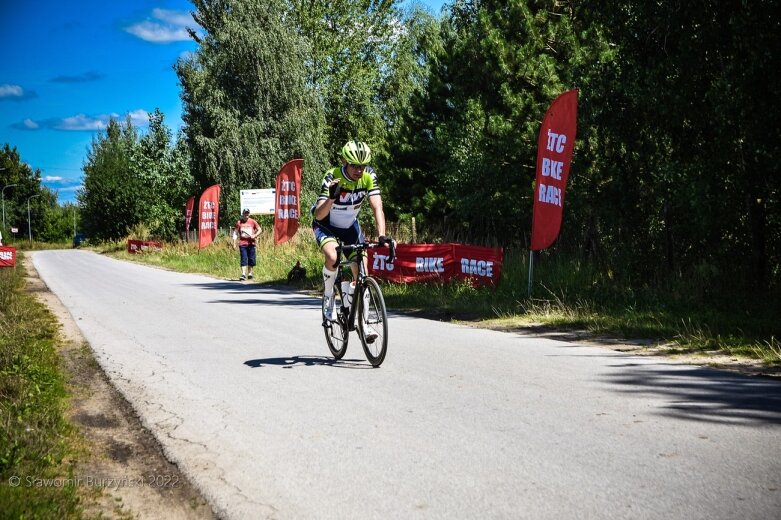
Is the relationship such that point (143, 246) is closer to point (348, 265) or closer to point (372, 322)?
point (348, 265)

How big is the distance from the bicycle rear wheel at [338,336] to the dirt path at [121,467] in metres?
2.27

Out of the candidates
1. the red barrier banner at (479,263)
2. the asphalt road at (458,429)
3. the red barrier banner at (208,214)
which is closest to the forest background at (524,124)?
the red barrier banner at (479,263)

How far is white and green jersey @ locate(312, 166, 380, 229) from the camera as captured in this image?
295 inches

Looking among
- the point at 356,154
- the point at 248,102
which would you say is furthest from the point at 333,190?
the point at 248,102

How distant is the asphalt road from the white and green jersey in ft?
4.92

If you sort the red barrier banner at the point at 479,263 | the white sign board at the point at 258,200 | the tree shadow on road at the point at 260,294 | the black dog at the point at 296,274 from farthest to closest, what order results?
1. the white sign board at the point at 258,200
2. the black dog at the point at 296,274
3. the tree shadow on road at the point at 260,294
4. the red barrier banner at the point at 479,263

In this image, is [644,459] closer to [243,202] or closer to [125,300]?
[125,300]

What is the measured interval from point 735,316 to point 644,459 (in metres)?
6.33

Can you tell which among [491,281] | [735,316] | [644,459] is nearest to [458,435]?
[644,459]

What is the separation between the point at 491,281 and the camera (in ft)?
46.6

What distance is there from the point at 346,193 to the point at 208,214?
87.5 feet

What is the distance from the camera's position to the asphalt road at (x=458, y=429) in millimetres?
3662

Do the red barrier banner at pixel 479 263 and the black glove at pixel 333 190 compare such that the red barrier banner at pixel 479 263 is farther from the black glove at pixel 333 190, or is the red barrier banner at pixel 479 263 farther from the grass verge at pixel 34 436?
the grass verge at pixel 34 436

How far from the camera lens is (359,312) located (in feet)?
25.0
